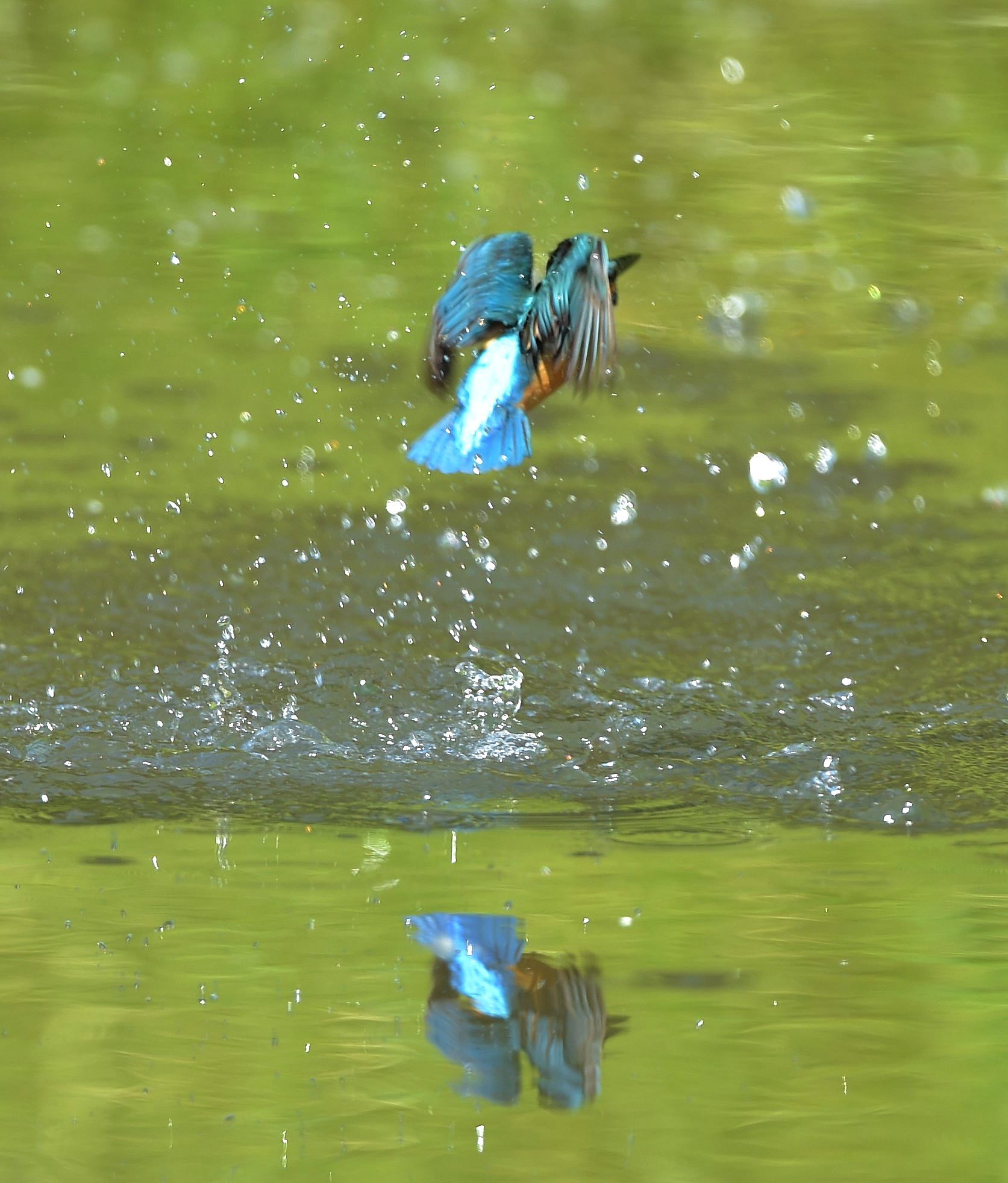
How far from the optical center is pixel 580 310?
8.08 ft

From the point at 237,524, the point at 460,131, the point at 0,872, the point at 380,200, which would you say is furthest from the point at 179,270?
the point at 0,872

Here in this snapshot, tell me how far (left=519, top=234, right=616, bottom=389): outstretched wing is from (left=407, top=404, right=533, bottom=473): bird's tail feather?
10cm

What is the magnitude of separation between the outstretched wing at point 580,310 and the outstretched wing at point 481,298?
0.14m

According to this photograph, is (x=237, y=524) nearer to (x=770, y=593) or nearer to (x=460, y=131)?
(x=770, y=593)

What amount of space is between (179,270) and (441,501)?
1410 mm

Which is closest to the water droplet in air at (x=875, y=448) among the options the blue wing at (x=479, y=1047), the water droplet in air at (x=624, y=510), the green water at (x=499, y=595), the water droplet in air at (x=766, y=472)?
the green water at (x=499, y=595)

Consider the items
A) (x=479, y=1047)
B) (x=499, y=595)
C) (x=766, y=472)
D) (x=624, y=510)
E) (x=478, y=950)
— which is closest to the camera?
(x=479, y=1047)

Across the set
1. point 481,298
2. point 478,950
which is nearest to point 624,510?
point 481,298

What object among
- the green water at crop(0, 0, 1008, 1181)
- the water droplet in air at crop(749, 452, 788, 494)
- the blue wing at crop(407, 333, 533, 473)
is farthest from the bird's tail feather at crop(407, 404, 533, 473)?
the water droplet in air at crop(749, 452, 788, 494)

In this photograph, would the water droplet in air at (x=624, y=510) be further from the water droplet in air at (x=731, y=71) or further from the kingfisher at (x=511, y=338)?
the water droplet in air at (x=731, y=71)

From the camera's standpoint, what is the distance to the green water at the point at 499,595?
167 centimetres

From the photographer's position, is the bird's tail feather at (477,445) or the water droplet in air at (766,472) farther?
the water droplet in air at (766,472)

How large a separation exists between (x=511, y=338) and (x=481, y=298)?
0.09 meters

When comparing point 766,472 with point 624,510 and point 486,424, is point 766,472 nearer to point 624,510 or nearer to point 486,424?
point 624,510
